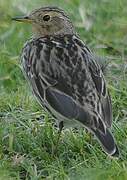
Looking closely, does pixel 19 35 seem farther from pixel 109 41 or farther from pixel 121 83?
pixel 121 83

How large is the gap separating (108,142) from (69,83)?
0.75 m

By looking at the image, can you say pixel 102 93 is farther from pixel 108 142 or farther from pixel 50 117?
pixel 50 117

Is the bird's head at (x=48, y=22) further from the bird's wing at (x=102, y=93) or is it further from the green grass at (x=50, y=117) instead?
the green grass at (x=50, y=117)

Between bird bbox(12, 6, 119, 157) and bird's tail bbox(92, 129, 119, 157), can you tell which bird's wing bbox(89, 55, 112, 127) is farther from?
bird's tail bbox(92, 129, 119, 157)

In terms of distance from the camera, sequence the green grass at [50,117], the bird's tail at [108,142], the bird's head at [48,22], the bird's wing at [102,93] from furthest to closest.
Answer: the bird's head at [48,22], the bird's wing at [102,93], the green grass at [50,117], the bird's tail at [108,142]

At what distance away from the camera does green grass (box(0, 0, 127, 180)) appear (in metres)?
7.74

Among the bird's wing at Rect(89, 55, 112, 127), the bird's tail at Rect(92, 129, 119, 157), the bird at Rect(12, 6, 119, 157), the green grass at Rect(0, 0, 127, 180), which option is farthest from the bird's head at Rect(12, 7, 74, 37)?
the bird's tail at Rect(92, 129, 119, 157)

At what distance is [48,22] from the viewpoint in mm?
8844

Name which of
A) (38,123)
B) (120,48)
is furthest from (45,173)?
(120,48)

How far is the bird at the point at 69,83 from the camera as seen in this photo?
7.76 meters

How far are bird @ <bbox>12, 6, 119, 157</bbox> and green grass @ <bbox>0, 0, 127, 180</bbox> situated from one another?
241 mm

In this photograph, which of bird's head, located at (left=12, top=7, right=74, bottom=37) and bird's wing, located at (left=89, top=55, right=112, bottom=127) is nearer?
bird's wing, located at (left=89, top=55, right=112, bottom=127)

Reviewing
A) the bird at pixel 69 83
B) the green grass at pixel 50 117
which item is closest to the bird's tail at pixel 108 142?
the bird at pixel 69 83

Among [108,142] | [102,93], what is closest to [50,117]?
[102,93]
